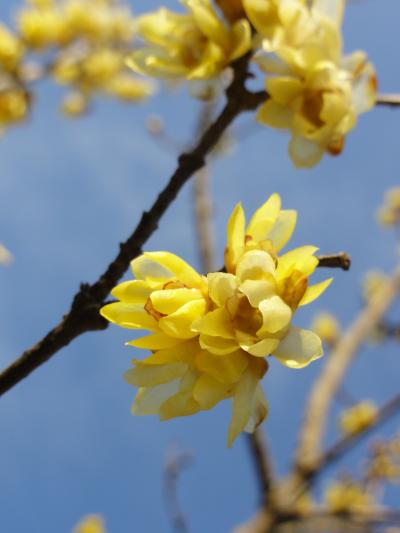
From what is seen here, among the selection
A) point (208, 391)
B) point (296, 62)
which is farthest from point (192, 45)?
point (208, 391)

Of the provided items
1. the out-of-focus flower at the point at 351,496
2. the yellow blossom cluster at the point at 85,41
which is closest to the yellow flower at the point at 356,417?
the out-of-focus flower at the point at 351,496

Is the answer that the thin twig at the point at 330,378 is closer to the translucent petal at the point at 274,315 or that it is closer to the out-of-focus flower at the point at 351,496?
the out-of-focus flower at the point at 351,496

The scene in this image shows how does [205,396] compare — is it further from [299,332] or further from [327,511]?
[327,511]

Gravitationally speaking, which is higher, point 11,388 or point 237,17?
point 237,17

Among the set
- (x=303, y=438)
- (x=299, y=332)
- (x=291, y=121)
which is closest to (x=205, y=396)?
(x=299, y=332)

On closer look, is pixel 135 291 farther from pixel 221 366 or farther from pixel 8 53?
pixel 8 53

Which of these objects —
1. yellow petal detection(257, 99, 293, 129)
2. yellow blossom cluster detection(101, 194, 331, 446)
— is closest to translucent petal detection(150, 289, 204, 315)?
yellow blossom cluster detection(101, 194, 331, 446)

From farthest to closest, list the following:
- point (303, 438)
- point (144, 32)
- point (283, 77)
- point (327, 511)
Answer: point (303, 438) → point (327, 511) → point (144, 32) → point (283, 77)
